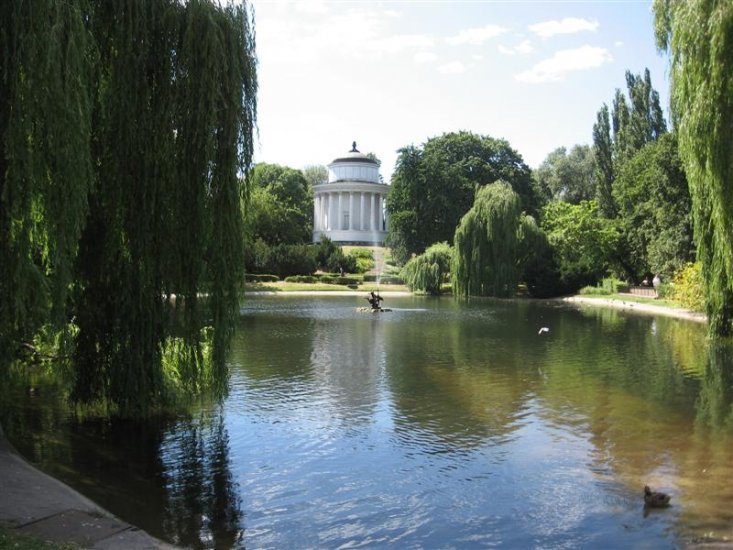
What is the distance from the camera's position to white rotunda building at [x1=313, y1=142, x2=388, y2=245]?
316 ft

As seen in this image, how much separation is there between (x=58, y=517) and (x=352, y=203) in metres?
90.5

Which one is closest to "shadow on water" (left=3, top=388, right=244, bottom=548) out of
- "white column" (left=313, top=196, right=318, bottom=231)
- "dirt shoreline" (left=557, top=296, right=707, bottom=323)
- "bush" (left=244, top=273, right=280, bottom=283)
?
"dirt shoreline" (left=557, top=296, right=707, bottom=323)

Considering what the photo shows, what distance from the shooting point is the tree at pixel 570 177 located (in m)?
88.0

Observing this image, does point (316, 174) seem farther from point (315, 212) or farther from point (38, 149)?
point (38, 149)

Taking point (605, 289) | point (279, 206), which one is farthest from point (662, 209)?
point (279, 206)

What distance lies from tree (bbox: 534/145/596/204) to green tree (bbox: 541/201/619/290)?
28.1m

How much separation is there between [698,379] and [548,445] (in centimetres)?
801

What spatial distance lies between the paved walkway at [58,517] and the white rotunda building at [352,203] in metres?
88.1

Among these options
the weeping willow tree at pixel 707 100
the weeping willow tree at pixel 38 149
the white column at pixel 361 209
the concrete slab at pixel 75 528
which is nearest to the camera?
the concrete slab at pixel 75 528

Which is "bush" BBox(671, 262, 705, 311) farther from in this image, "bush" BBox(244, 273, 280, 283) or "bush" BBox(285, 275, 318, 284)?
"bush" BBox(244, 273, 280, 283)

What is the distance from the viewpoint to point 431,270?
5466cm

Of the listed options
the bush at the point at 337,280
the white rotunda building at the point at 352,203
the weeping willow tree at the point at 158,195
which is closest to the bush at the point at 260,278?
the bush at the point at 337,280

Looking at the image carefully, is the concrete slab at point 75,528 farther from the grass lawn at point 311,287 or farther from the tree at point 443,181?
the tree at point 443,181

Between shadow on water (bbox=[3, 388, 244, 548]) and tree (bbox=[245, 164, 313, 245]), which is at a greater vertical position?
tree (bbox=[245, 164, 313, 245])
